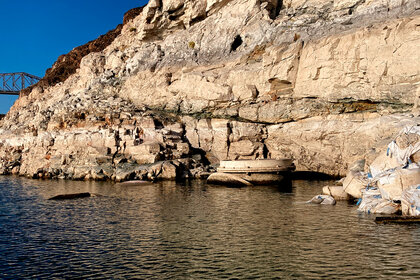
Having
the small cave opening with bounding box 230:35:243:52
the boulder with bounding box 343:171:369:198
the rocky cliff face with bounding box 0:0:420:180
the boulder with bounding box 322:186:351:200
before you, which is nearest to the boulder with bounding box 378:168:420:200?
the boulder with bounding box 343:171:369:198

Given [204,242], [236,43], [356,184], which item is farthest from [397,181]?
[236,43]

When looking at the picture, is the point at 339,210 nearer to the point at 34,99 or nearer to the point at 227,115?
the point at 227,115

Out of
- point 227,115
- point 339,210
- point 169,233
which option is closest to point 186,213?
point 169,233

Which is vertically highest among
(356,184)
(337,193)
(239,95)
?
(239,95)

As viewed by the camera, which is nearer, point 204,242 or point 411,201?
point 204,242

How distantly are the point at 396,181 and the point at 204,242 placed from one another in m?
8.79

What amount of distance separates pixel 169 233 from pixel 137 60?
42.0 metres

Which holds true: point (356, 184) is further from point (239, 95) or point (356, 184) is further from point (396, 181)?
point (239, 95)

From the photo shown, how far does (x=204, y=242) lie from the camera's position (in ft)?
40.7

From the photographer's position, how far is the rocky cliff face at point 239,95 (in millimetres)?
31797

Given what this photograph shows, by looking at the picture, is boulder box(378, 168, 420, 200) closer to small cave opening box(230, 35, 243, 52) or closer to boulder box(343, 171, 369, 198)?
boulder box(343, 171, 369, 198)

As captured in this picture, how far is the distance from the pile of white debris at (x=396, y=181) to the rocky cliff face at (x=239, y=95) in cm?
427

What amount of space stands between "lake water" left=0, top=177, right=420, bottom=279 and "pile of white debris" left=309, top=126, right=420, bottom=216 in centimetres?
99

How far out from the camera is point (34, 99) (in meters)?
75.6
